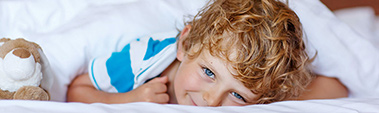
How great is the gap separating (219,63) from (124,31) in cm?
39

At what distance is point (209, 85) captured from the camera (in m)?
0.83

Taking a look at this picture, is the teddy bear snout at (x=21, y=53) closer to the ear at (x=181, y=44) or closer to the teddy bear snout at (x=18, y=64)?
the teddy bear snout at (x=18, y=64)

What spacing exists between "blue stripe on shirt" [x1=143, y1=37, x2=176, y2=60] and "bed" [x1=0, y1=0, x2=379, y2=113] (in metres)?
0.09

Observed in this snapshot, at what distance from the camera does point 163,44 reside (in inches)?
40.4

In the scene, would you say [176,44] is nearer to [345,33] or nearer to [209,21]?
[209,21]

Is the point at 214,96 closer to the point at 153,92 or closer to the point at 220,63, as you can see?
the point at 220,63

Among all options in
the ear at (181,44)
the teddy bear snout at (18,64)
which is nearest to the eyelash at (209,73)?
the ear at (181,44)

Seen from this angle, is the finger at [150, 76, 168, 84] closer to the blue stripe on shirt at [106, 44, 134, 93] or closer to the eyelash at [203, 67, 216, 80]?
the blue stripe on shirt at [106, 44, 134, 93]

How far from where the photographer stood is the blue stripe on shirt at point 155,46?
1.00 meters

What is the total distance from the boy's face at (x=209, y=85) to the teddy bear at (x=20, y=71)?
0.31m

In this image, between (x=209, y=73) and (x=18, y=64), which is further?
(x=209, y=73)

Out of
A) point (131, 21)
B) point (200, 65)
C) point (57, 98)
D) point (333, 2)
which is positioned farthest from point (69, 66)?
point (333, 2)

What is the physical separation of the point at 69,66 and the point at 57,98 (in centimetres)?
9

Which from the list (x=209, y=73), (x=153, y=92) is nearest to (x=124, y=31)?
(x=153, y=92)
